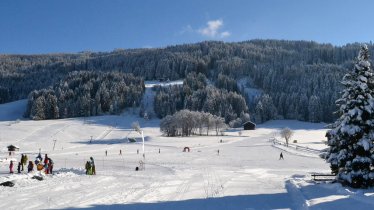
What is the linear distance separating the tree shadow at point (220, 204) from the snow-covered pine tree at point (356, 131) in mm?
4353

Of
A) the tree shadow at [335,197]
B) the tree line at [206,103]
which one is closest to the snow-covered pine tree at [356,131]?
the tree shadow at [335,197]

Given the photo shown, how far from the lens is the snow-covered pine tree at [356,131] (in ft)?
68.9

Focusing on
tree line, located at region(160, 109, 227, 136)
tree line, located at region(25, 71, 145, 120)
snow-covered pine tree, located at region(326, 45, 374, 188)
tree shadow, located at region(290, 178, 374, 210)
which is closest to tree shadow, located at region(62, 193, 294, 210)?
tree shadow, located at region(290, 178, 374, 210)

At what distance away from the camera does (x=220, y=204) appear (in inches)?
702

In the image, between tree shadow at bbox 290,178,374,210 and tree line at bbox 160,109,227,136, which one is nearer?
tree shadow at bbox 290,178,374,210

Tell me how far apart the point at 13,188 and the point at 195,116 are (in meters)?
92.8

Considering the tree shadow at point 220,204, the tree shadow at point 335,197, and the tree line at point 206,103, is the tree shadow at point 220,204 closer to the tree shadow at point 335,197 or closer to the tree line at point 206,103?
the tree shadow at point 335,197

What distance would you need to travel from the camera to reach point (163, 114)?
144250 millimetres

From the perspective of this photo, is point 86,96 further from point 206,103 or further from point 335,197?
point 335,197

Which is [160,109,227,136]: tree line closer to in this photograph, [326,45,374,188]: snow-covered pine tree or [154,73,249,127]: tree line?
[154,73,249,127]: tree line

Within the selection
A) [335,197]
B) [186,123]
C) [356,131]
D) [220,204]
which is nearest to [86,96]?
[186,123]

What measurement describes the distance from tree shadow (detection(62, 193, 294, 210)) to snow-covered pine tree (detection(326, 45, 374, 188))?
435 centimetres

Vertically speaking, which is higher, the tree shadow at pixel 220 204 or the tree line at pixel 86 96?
the tree line at pixel 86 96

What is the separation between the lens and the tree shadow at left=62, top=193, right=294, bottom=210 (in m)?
17.0
